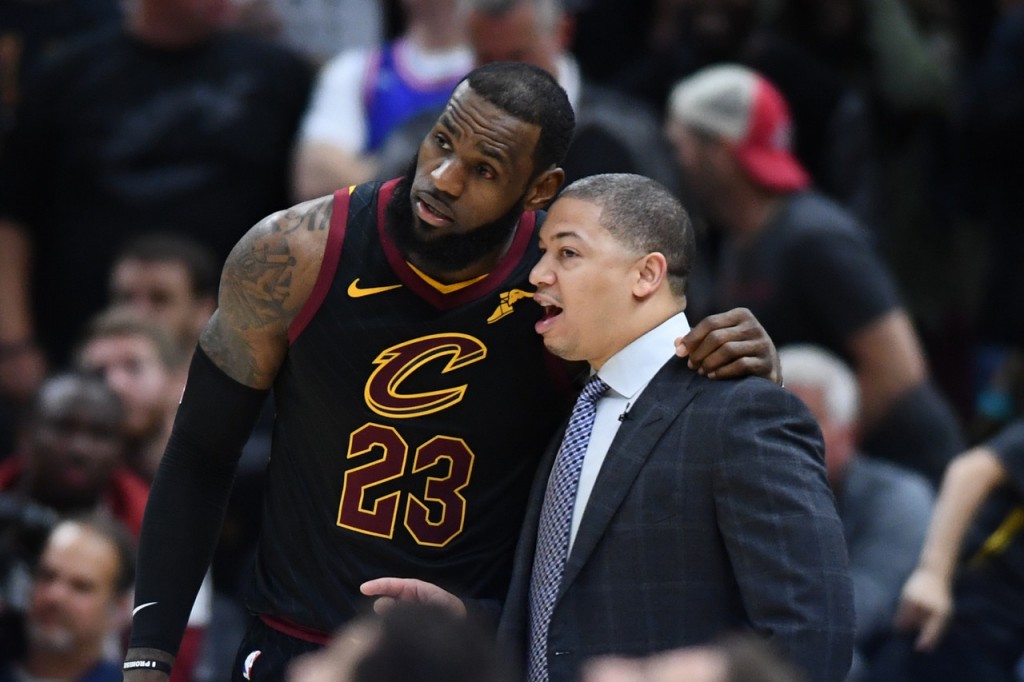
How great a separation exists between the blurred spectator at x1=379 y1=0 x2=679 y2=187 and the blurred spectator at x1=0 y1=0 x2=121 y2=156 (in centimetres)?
174

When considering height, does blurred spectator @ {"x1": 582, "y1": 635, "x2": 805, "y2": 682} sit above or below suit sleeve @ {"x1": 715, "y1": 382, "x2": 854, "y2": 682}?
above

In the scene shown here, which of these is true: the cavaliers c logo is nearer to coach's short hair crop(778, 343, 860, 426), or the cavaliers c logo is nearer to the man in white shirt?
the man in white shirt

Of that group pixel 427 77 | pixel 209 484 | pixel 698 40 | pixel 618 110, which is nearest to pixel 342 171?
pixel 427 77

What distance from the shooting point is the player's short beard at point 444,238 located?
12.0 feet

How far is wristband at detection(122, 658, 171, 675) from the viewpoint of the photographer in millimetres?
3779

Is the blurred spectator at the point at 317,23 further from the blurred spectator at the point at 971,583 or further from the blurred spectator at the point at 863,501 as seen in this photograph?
the blurred spectator at the point at 971,583

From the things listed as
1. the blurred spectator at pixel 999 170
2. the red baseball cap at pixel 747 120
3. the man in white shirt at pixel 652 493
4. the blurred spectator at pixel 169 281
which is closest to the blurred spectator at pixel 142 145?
the blurred spectator at pixel 169 281

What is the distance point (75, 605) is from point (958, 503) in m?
2.57

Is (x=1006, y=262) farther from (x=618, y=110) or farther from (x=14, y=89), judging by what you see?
(x=14, y=89)

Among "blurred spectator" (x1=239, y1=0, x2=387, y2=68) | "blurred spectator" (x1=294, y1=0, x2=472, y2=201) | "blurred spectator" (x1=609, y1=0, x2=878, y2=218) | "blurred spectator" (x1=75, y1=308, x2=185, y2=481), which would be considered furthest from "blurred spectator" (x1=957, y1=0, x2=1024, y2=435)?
"blurred spectator" (x1=75, y1=308, x2=185, y2=481)

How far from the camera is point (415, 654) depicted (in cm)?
222

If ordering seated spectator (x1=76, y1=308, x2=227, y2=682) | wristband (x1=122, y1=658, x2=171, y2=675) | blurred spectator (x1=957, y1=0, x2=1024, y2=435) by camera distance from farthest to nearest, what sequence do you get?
1. blurred spectator (x1=957, y1=0, x2=1024, y2=435)
2. seated spectator (x1=76, y1=308, x2=227, y2=682)
3. wristband (x1=122, y1=658, x2=171, y2=675)

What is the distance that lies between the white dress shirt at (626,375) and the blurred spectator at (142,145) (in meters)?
3.39

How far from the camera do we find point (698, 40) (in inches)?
289
